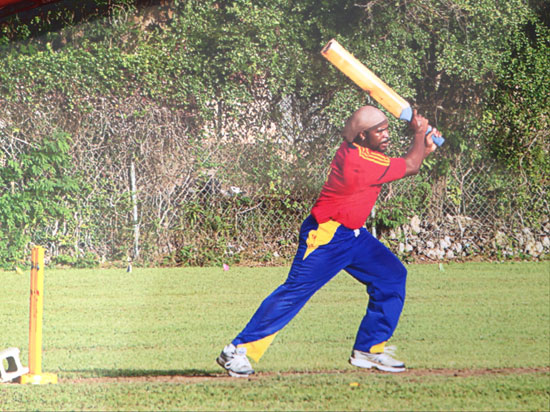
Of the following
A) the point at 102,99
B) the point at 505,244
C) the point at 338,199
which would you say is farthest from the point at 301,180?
the point at 102,99

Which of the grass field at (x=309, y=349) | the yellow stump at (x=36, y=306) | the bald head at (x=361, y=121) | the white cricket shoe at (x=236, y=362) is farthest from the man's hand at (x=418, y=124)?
the yellow stump at (x=36, y=306)

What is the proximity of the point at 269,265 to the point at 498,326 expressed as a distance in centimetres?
103

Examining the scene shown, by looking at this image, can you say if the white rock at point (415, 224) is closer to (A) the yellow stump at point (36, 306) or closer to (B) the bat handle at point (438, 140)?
(B) the bat handle at point (438, 140)

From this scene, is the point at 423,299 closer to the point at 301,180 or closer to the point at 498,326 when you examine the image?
the point at 498,326

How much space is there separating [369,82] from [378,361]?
47.0 inches

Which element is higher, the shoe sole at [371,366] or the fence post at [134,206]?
the fence post at [134,206]

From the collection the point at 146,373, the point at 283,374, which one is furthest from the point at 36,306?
the point at 283,374

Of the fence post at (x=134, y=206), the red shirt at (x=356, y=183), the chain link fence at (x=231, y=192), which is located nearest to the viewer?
the red shirt at (x=356, y=183)

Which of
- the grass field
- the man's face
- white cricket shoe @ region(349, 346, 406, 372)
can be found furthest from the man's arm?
white cricket shoe @ region(349, 346, 406, 372)

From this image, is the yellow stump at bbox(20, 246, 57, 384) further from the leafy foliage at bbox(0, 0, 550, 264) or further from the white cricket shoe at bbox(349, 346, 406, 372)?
the white cricket shoe at bbox(349, 346, 406, 372)

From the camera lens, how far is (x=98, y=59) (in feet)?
12.4

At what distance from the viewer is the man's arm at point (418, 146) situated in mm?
3033

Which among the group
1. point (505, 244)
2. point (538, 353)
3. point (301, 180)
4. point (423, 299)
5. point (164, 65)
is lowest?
point (538, 353)

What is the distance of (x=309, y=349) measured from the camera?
3.05 meters
